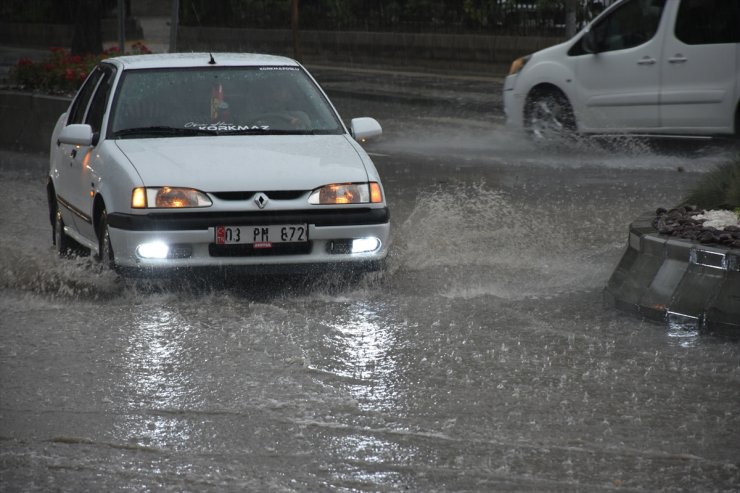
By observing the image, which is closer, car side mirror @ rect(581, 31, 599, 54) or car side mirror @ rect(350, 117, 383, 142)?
car side mirror @ rect(350, 117, 383, 142)

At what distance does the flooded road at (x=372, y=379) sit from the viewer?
16.0 feet

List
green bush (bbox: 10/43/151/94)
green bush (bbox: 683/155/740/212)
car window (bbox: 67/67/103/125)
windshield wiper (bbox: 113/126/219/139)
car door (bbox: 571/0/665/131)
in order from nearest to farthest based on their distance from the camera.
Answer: green bush (bbox: 683/155/740/212) < windshield wiper (bbox: 113/126/219/139) < car window (bbox: 67/67/103/125) < car door (bbox: 571/0/665/131) < green bush (bbox: 10/43/151/94)

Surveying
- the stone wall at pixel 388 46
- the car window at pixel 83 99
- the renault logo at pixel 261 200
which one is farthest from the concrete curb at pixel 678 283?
the stone wall at pixel 388 46

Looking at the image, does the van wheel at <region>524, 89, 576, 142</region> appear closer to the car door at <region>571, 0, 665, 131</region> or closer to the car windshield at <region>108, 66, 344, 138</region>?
the car door at <region>571, 0, 665, 131</region>

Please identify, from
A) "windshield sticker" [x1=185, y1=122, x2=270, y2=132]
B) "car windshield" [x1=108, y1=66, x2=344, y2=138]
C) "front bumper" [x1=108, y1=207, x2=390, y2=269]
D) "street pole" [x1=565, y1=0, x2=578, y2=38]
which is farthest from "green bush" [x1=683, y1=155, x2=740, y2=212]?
"street pole" [x1=565, y1=0, x2=578, y2=38]

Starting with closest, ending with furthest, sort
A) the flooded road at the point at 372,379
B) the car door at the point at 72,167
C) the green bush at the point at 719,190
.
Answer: the flooded road at the point at 372,379, the green bush at the point at 719,190, the car door at the point at 72,167

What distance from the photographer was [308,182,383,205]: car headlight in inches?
308

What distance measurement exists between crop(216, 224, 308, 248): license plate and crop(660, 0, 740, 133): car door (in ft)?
25.6

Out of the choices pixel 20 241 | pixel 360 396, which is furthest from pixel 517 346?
pixel 20 241

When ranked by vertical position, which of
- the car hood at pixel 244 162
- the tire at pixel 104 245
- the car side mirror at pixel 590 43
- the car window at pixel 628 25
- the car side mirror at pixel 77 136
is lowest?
the tire at pixel 104 245

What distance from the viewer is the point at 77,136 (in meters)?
8.43

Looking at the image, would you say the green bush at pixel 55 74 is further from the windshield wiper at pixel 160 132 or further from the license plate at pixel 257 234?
the license plate at pixel 257 234

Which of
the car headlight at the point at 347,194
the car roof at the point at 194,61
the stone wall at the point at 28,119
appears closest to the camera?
the car headlight at the point at 347,194

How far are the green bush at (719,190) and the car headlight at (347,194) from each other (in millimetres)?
2113
